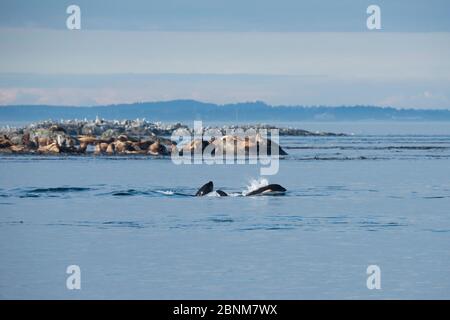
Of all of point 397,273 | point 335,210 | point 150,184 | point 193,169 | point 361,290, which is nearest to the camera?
point 361,290

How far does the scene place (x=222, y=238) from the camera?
32.2 m

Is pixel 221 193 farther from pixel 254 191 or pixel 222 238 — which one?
pixel 222 238

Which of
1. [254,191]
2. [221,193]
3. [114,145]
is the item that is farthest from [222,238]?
[114,145]

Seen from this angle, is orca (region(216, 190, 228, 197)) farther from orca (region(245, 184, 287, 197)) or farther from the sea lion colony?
the sea lion colony

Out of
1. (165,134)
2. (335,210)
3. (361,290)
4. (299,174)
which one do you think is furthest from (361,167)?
(165,134)

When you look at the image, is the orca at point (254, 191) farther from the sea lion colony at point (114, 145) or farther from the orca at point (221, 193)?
the sea lion colony at point (114, 145)

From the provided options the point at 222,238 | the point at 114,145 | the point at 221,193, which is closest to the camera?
the point at 222,238

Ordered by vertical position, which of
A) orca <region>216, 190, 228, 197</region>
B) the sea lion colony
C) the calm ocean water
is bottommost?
the calm ocean water

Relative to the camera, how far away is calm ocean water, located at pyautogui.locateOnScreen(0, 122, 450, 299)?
24.8 m

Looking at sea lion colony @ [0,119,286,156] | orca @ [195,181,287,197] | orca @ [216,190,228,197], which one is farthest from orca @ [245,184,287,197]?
sea lion colony @ [0,119,286,156]

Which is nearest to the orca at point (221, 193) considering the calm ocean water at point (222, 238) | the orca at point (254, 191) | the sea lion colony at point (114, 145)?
the orca at point (254, 191)
